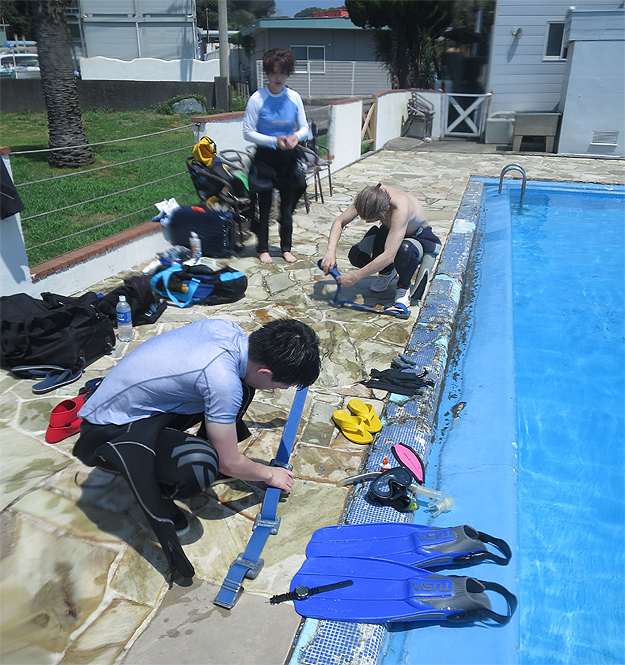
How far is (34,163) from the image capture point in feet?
32.2

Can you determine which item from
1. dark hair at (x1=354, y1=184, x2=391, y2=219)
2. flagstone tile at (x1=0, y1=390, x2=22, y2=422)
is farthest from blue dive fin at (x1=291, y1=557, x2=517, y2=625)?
dark hair at (x1=354, y1=184, x2=391, y2=219)

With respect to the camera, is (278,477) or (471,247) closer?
(278,477)

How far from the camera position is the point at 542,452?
3.84 m

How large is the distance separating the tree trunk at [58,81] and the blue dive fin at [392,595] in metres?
8.66

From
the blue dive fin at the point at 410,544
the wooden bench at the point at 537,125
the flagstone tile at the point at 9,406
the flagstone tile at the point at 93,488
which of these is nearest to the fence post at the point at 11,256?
the flagstone tile at the point at 9,406

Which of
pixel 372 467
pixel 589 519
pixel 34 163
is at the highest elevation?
pixel 34 163

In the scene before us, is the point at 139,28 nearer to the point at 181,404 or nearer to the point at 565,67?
the point at 565,67

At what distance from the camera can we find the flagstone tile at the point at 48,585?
6.82ft

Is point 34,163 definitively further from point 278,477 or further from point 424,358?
point 278,477

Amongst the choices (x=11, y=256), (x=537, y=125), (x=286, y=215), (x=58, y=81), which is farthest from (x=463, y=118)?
(x=11, y=256)

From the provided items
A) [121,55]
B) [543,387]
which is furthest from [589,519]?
[121,55]

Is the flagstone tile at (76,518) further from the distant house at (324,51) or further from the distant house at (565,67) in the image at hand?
the distant house at (324,51)

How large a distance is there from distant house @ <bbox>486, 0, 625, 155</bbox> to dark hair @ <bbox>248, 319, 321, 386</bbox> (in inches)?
530

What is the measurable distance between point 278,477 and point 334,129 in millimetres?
8848
